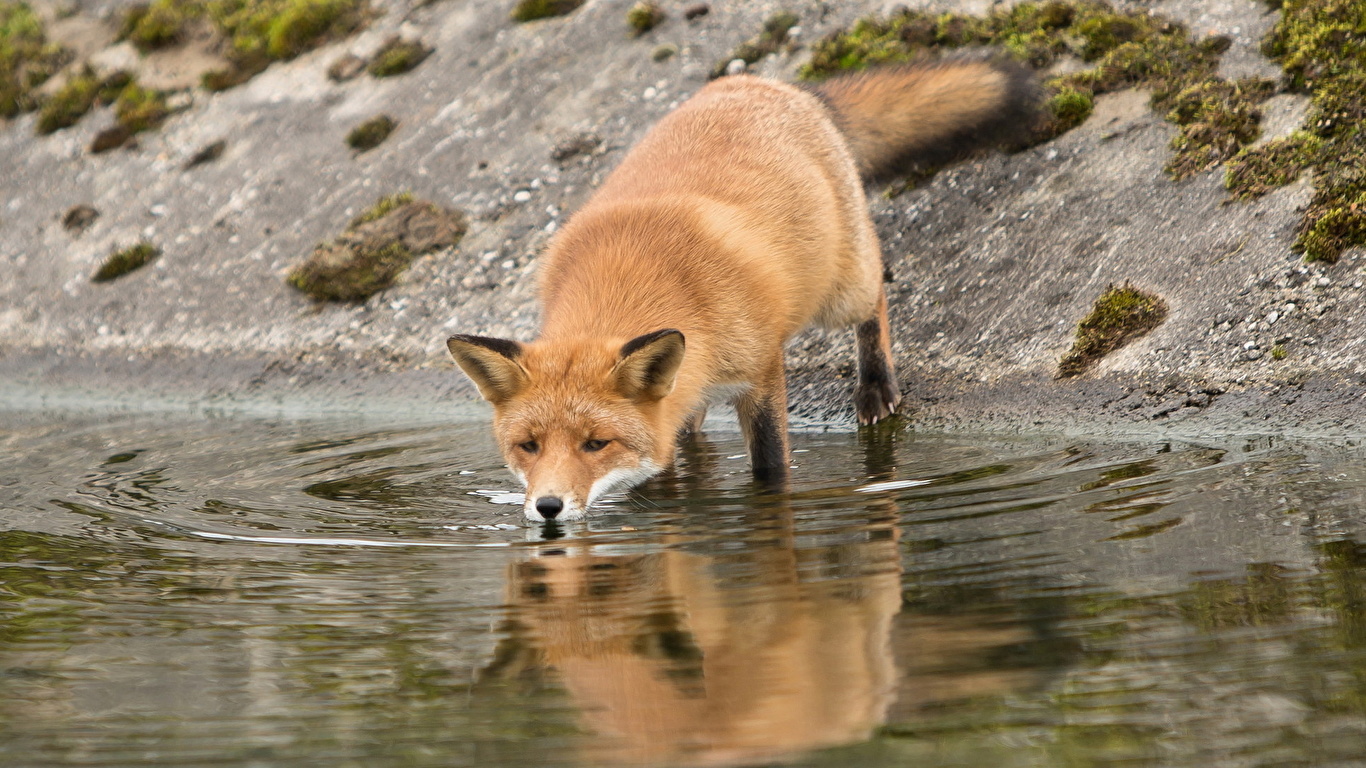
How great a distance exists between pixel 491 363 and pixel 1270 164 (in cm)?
588

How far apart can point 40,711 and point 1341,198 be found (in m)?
7.80

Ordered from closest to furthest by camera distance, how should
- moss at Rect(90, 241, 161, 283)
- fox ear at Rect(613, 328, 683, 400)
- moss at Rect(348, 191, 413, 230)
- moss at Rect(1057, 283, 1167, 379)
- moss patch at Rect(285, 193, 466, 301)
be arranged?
fox ear at Rect(613, 328, 683, 400)
moss at Rect(1057, 283, 1167, 379)
moss patch at Rect(285, 193, 466, 301)
moss at Rect(348, 191, 413, 230)
moss at Rect(90, 241, 161, 283)

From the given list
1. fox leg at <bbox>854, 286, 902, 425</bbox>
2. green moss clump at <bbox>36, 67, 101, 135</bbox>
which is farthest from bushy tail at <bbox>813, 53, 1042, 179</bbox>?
green moss clump at <bbox>36, 67, 101, 135</bbox>

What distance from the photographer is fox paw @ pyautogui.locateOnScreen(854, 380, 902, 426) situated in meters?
8.58

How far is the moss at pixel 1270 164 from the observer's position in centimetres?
841

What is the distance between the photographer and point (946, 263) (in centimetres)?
973

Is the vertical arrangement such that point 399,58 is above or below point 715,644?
above

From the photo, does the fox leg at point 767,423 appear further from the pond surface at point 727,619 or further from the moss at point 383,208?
the moss at point 383,208

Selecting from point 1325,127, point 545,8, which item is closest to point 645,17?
point 545,8

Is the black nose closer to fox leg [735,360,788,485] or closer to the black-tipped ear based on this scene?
the black-tipped ear

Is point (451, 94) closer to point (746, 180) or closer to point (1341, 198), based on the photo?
point (746, 180)

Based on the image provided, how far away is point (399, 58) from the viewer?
15266 mm

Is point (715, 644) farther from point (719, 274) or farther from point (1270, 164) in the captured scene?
point (1270, 164)

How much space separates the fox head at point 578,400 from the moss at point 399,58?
10.3m
